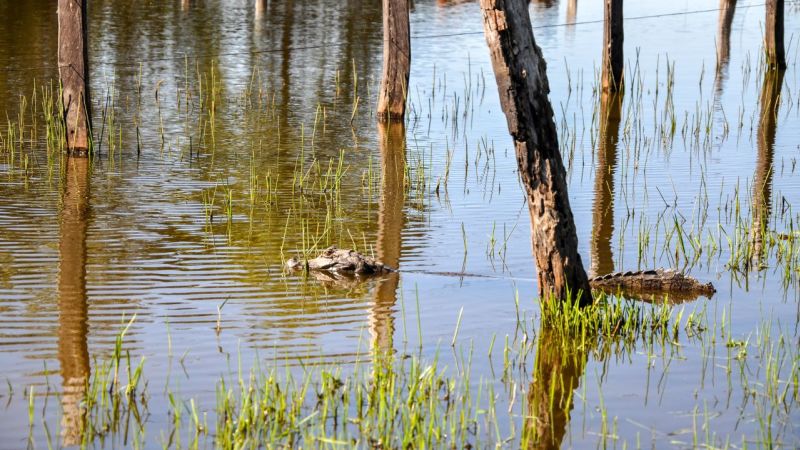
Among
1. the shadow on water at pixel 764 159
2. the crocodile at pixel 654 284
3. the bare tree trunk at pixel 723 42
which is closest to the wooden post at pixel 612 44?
the bare tree trunk at pixel 723 42

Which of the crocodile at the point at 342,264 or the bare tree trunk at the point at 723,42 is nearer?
the crocodile at the point at 342,264

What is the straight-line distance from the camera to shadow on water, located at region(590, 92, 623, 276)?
26.3 feet

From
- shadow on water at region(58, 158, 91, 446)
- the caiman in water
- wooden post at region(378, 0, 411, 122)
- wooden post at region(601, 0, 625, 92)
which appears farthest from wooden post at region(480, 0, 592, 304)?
wooden post at region(601, 0, 625, 92)

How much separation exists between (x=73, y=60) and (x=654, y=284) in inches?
231

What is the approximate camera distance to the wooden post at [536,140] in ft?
18.7

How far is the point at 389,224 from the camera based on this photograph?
29.3ft

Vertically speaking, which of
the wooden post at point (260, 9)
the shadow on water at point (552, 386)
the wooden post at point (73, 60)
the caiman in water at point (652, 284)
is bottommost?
the shadow on water at point (552, 386)

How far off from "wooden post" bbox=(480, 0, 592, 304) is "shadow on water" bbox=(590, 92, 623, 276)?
146cm

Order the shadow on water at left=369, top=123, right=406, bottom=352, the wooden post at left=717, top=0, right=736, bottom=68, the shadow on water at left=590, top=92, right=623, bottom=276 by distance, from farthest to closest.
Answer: the wooden post at left=717, top=0, right=736, bottom=68, the shadow on water at left=590, top=92, right=623, bottom=276, the shadow on water at left=369, top=123, right=406, bottom=352

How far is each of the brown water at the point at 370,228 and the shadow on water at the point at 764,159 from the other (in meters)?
0.04

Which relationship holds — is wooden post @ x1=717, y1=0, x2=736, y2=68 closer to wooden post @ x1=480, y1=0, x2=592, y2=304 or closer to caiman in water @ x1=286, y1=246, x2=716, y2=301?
caiman in water @ x1=286, y1=246, x2=716, y2=301

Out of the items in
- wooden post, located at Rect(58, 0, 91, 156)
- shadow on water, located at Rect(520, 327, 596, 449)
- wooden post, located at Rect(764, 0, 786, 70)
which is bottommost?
shadow on water, located at Rect(520, 327, 596, 449)

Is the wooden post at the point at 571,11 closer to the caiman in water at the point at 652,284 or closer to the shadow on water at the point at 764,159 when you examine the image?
the shadow on water at the point at 764,159

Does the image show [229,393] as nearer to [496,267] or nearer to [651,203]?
[496,267]
